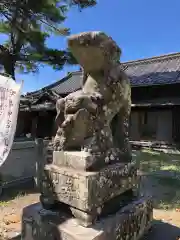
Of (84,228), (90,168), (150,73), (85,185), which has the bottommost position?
(84,228)

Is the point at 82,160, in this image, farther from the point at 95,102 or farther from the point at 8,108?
the point at 8,108

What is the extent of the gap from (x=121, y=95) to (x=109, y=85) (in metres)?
0.19

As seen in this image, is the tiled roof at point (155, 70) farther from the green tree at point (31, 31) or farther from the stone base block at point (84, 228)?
the stone base block at point (84, 228)

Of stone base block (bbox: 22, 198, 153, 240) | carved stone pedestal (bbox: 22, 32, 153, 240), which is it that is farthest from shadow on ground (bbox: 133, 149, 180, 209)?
carved stone pedestal (bbox: 22, 32, 153, 240)

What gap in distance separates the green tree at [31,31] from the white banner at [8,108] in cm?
708

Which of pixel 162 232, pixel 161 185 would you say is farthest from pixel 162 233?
pixel 161 185

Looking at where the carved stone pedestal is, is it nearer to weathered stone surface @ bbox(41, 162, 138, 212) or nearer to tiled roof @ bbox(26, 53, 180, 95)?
weathered stone surface @ bbox(41, 162, 138, 212)

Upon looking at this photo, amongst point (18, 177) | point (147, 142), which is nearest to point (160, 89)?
point (147, 142)

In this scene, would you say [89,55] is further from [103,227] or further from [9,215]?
[9,215]

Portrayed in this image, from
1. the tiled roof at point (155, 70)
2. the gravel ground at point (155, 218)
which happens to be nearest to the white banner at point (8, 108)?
the gravel ground at point (155, 218)

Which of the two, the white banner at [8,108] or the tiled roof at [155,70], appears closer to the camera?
the white banner at [8,108]

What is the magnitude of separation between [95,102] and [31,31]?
8868 millimetres

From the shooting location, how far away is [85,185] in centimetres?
187

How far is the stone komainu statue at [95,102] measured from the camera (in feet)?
6.70
